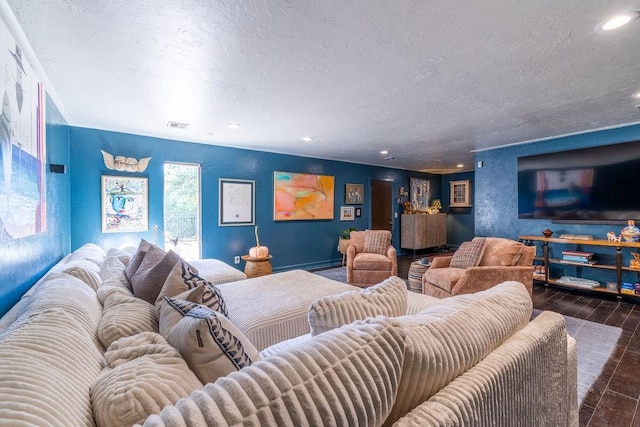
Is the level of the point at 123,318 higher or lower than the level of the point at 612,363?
higher

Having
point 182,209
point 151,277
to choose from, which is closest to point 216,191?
point 182,209

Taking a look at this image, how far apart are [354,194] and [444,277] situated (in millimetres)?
3605

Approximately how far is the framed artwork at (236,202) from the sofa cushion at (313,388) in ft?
14.5


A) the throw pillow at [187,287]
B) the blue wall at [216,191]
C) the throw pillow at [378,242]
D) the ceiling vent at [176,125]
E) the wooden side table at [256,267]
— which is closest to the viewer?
the throw pillow at [187,287]

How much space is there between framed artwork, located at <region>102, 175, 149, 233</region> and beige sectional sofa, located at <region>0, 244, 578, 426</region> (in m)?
2.98

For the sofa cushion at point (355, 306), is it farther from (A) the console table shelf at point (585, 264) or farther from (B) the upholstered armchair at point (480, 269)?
(A) the console table shelf at point (585, 264)

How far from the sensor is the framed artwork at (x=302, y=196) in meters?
5.43


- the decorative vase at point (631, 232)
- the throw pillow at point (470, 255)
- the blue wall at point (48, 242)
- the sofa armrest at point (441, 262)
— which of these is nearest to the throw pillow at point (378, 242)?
the sofa armrest at point (441, 262)

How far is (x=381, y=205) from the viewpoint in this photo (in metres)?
7.28

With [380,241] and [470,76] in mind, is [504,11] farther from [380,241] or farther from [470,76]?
[380,241]

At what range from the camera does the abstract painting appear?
1379 millimetres

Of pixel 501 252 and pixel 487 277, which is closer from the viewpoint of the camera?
pixel 487 277

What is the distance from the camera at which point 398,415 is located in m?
0.75

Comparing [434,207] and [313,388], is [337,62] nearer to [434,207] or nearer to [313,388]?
[313,388]
